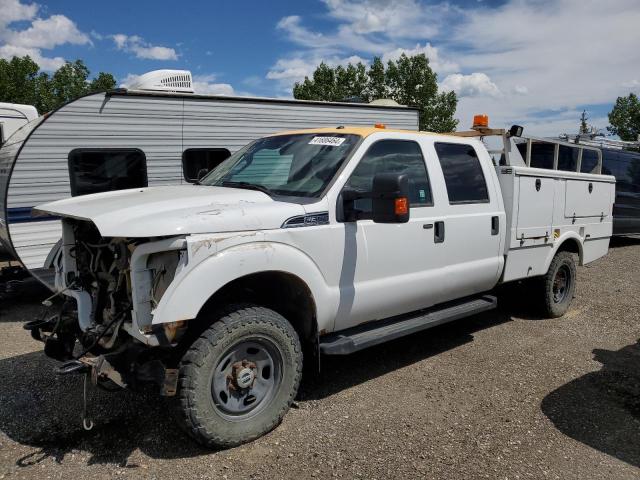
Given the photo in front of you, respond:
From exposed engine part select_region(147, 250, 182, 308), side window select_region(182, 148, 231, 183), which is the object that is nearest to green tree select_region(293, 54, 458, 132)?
side window select_region(182, 148, 231, 183)

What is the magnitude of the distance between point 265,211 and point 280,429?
1.50 meters

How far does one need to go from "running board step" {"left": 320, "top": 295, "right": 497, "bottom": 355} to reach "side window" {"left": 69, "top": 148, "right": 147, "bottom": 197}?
3793 mm

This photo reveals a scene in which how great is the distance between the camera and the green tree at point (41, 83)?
88.2ft

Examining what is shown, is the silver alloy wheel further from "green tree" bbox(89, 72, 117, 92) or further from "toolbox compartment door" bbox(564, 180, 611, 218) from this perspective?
"green tree" bbox(89, 72, 117, 92)

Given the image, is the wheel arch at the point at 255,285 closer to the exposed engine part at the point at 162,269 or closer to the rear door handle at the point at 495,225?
the exposed engine part at the point at 162,269

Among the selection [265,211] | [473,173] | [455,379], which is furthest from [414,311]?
[265,211]

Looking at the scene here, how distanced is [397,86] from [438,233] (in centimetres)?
2693

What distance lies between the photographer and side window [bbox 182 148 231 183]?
694cm

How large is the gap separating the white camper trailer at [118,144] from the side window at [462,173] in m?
2.55

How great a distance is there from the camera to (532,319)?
6.27 metres

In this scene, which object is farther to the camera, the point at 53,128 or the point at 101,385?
the point at 53,128

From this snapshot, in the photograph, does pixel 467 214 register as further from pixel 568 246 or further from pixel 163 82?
pixel 163 82

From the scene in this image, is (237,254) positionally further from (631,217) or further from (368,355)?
(631,217)

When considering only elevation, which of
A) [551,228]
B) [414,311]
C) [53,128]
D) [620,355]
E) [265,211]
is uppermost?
[53,128]
